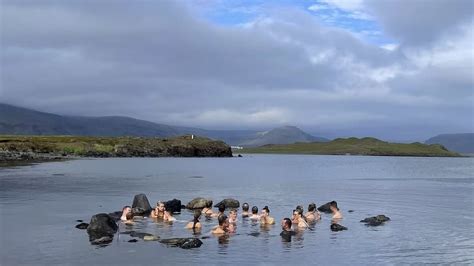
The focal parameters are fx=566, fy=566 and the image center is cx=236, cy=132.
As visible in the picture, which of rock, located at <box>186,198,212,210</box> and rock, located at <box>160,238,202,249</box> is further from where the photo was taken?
rock, located at <box>186,198,212,210</box>

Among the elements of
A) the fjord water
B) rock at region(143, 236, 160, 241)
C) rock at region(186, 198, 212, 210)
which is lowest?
the fjord water

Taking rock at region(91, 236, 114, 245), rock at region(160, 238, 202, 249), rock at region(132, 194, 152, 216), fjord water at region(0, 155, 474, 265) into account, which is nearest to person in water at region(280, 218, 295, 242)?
fjord water at region(0, 155, 474, 265)

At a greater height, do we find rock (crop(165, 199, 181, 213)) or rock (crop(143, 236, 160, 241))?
rock (crop(165, 199, 181, 213))

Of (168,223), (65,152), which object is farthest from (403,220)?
(65,152)

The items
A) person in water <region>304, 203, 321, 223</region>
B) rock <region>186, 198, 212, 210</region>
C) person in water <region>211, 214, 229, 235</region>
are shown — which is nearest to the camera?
person in water <region>211, 214, 229, 235</region>

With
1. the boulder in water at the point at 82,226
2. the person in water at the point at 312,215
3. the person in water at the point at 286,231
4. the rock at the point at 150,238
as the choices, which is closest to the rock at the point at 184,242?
the rock at the point at 150,238

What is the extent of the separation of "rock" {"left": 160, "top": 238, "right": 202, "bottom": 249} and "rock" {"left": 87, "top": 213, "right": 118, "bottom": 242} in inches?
161

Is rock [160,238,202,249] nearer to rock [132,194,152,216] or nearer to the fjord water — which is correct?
the fjord water

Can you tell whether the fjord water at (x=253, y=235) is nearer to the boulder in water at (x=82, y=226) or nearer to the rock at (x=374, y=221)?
the boulder in water at (x=82, y=226)

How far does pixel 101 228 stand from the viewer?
34281 millimetres

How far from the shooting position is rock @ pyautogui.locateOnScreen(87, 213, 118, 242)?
1321 inches

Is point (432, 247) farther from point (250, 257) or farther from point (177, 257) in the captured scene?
point (177, 257)

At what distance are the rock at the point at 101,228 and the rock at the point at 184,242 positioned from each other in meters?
4.10

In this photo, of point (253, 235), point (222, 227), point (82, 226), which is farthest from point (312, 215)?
point (82, 226)
